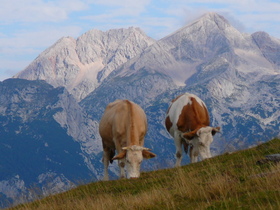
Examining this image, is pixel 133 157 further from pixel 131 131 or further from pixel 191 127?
pixel 191 127

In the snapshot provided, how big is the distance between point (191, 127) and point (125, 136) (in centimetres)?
502

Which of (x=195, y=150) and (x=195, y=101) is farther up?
(x=195, y=101)

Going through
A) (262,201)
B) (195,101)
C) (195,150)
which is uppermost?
(262,201)

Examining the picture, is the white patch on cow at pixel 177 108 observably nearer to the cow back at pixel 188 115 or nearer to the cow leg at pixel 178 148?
the cow back at pixel 188 115

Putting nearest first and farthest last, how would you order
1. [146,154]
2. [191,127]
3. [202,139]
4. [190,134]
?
1. [146,154]
2. [202,139]
3. [190,134]
4. [191,127]

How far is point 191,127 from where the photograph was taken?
28484mm

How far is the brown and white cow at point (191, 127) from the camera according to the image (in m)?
26.9

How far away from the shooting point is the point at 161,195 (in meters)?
12.9

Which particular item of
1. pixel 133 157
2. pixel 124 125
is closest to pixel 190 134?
pixel 124 125

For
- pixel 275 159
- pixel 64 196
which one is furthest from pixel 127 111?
pixel 275 159

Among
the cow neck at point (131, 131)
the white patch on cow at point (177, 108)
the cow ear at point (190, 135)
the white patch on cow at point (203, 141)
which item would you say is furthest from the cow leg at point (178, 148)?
the cow neck at point (131, 131)

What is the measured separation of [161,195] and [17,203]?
9952 mm

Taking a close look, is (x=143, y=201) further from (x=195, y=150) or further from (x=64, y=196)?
(x=195, y=150)

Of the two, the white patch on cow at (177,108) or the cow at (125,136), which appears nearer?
the cow at (125,136)
